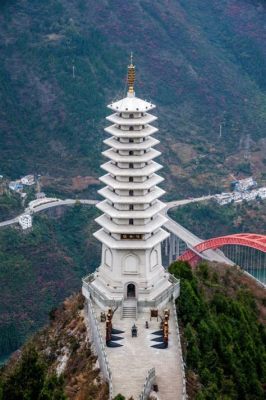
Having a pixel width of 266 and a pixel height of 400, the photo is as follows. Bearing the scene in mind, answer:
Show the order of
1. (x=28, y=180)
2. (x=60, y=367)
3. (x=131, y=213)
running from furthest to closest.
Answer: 1. (x=28, y=180)
2. (x=131, y=213)
3. (x=60, y=367)

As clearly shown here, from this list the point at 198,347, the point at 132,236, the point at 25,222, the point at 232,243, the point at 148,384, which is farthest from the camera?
the point at 25,222

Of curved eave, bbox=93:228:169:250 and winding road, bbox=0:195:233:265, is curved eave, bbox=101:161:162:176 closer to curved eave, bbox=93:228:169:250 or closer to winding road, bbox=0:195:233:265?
curved eave, bbox=93:228:169:250

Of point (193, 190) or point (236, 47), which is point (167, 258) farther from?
point (236, 47)

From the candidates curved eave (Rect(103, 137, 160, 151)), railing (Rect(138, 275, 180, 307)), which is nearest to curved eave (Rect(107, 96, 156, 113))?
curved eave (Rect(103, 137, 160, 151))

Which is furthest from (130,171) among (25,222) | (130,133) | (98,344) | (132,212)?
(25,222)

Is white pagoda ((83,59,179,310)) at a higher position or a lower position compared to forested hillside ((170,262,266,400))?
higher

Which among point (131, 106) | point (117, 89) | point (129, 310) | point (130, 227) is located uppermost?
point (117, 89)

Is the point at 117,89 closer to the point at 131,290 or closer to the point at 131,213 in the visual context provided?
the point at 131,213

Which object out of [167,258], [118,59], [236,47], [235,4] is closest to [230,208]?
[167,258]
